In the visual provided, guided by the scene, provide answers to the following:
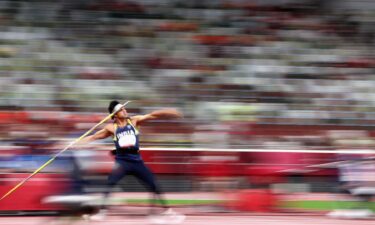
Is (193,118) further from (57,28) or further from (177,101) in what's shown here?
(57,28)

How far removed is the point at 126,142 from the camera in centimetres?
830

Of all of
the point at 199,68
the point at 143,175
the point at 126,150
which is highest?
the point at 199,68

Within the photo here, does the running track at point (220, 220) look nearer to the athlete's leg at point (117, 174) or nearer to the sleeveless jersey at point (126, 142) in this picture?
the athlete's leg at point (117, 174)

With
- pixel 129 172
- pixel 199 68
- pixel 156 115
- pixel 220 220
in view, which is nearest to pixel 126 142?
pixel 129 172

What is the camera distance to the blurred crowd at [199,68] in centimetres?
1252

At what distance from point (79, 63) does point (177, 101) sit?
2087 mm

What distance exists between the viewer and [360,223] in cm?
901

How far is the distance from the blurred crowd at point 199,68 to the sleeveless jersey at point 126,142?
3447 millimetres

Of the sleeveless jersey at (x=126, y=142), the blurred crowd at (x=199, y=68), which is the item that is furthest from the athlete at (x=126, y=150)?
the blurred crowd at (x=199, y=68)

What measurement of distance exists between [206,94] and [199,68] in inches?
27.6

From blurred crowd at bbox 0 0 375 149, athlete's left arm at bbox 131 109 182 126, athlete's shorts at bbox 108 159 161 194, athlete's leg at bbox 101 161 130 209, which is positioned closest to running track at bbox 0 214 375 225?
athlete's leg at bbox 101 161 130 209

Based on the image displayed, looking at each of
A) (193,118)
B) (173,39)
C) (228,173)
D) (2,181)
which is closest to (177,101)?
(193,118)

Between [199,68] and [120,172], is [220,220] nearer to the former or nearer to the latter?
[120,172]

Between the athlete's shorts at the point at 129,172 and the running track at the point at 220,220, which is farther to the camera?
the running track at the point at 220,220
